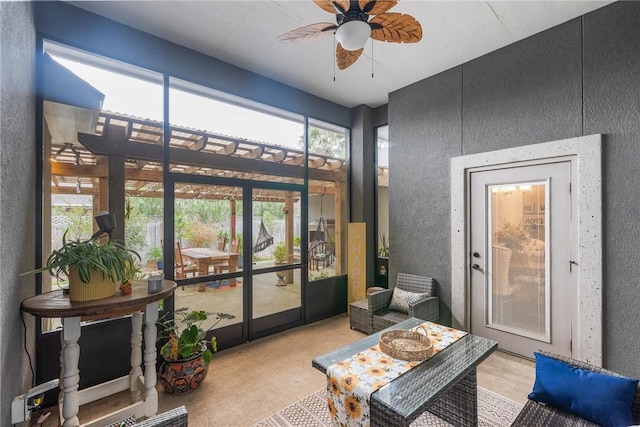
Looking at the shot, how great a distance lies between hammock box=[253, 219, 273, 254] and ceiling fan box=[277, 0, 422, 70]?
2.36 metres

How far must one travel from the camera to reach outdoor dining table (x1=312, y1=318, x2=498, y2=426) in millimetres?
1463

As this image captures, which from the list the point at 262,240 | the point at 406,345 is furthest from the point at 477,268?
the point at 262,240

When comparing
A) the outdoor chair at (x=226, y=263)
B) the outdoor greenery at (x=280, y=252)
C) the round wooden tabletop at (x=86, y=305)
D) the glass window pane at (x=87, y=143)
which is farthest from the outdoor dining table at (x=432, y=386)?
the glass window pane at (x=87, y=143)

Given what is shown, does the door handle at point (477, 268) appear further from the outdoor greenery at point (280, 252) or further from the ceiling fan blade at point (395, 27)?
the ceiling fan blade at point (395, 27)

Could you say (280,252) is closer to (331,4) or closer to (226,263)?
(226,263)

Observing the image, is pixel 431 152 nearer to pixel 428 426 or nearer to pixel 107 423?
pixel 428 426

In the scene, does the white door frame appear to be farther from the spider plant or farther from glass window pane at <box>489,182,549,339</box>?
the spider plant

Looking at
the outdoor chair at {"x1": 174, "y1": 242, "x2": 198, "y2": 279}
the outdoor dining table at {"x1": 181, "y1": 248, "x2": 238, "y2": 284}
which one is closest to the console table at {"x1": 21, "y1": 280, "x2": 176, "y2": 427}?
the outdoor chair at {"x1": 174, "y1": 242, "x2": 198, "y2": 279}

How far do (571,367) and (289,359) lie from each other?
7.95ft

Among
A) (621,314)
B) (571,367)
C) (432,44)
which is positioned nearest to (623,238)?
(621,314)

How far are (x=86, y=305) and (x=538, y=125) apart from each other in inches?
165

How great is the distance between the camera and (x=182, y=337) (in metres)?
2.69

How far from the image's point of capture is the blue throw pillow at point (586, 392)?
4.83 ft

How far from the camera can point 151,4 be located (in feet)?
8.31
